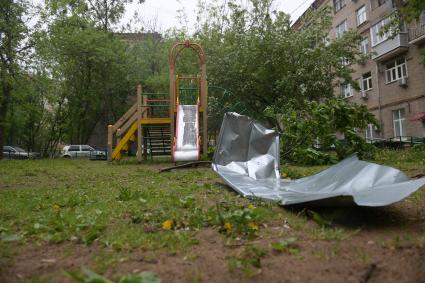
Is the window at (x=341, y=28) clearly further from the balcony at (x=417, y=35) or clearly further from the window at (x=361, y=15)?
the balcony at (x=417, y=35)

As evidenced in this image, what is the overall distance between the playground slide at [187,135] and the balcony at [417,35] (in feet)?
50.3

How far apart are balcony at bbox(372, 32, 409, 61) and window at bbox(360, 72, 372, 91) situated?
6.53ft

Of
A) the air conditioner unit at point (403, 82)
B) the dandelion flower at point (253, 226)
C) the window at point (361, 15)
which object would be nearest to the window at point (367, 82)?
the air conditioner unit at point (403, 82)

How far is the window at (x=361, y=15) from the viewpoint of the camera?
27922 millimetres

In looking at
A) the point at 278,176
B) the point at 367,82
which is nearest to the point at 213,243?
the point at 278,176

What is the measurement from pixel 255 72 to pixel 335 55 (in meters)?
4.09

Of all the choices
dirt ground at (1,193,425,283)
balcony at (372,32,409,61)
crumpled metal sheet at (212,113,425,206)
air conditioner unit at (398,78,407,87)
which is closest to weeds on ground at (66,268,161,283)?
dirt ground at (1,193,425,283)

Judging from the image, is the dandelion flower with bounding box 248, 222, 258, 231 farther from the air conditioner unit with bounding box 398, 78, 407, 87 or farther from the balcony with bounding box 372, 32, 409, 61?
the air conditioner unit with bounding box 398, 78, 407, 87

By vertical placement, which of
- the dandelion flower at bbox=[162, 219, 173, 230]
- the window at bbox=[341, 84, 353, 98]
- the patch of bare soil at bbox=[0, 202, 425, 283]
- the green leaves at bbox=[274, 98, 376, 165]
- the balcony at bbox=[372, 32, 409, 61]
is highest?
the balcony at bbox=[372, 32, 409, 61]

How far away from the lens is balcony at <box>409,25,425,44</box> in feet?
71.2

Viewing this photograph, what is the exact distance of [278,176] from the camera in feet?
21.7

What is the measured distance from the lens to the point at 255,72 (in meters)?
20.3

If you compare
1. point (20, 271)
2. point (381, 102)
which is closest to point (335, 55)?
point (381, 102)

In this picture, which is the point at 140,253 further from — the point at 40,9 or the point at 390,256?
the point at 40,9
